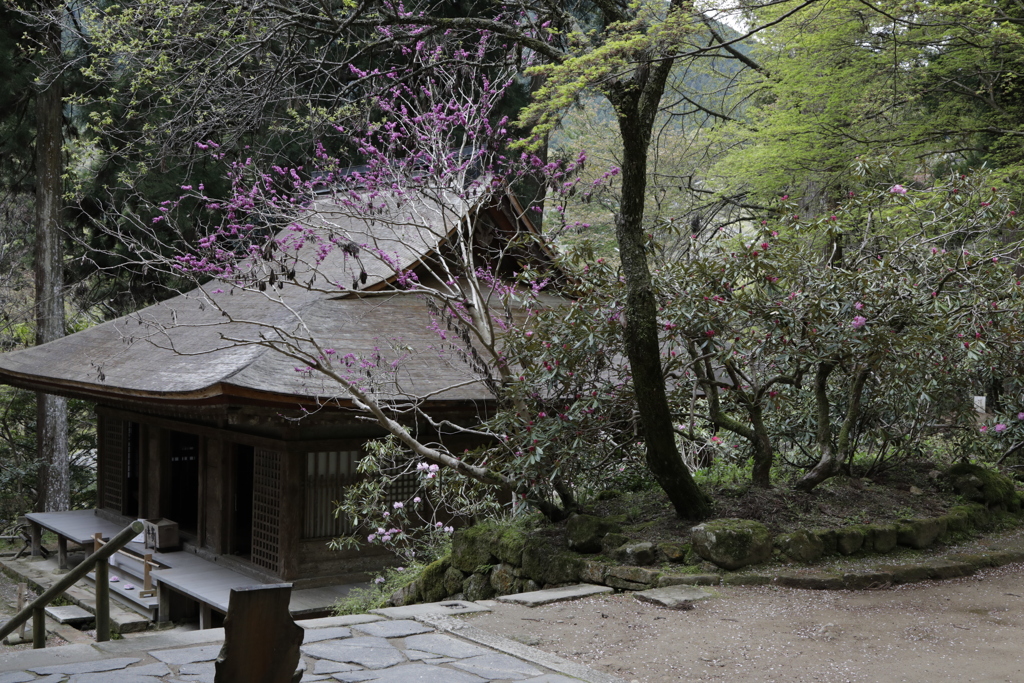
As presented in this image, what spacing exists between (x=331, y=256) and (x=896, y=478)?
7.97 m

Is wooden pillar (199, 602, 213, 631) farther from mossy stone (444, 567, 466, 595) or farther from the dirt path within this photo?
the dirt path

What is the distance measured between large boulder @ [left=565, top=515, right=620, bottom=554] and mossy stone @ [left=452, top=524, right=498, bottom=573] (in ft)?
2.33

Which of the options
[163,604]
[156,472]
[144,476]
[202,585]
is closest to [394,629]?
[202,585]

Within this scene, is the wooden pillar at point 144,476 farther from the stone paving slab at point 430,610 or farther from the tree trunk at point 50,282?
the stone paving slab at point 430,610

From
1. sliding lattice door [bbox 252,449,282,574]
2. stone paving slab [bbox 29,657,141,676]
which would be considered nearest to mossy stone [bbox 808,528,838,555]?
stone paving slab [bbox 29,657,141,676]

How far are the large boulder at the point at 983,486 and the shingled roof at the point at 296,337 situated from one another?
4.25 metres

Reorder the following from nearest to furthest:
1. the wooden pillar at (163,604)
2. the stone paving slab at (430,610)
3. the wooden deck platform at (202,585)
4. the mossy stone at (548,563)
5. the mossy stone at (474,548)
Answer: the stone paving slab at (430,610) < the mossy stone at (548,563) < the mossy stone at (474,548) < the wooden deck platform at (202,585) < the wooden pillar at (163,604)

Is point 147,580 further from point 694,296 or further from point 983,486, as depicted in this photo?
point 983,486

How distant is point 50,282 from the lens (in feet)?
51.2

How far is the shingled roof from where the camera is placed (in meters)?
8.16

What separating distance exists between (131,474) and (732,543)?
1117 centimetres

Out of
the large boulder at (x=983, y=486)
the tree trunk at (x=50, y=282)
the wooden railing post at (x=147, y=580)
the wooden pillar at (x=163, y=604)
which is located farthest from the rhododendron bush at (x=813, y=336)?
the tree trunk at (x=50, y=282)

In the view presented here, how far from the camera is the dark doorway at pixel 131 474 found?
13445mm

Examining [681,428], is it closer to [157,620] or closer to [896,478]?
[896,478]
